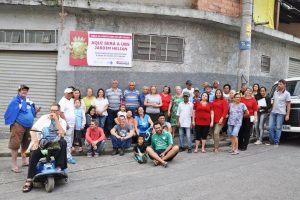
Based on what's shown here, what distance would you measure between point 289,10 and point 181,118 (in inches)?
410

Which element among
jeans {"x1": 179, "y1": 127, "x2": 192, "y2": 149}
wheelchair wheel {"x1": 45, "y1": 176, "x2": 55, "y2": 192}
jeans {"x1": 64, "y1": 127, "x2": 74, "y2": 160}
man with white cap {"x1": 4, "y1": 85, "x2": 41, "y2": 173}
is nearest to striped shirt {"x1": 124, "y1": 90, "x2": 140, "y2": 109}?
jeans {"x1": 179, "y1": 127, "x2": 192, "y2": 149}

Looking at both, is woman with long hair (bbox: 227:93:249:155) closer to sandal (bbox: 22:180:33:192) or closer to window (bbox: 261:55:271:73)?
sandal (bbox: 22:180:33:192)

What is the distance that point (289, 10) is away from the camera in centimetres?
1738

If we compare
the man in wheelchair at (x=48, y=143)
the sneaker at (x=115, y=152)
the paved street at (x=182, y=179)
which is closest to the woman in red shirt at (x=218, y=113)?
the paved street at (x=182, y=179)

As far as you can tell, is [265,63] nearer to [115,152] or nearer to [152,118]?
[152,118]

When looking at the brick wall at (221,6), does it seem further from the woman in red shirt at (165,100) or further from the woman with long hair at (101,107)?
the woman with long hair at (101,107)

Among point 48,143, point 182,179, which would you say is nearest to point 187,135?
point 182,179

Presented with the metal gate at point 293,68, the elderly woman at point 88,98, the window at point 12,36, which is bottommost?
the elderly woman at point 88,98

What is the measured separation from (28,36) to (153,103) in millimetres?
4389

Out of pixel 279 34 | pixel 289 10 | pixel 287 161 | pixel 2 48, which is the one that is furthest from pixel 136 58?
pixel 289 10

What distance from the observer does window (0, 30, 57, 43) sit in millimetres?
11445

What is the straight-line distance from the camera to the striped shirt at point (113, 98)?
34.9 feet

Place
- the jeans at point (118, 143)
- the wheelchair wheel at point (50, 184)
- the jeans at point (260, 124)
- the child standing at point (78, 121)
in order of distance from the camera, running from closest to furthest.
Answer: the wheelchair wheel at point (50, 184)
the child standing at point (78, 121)
the jeans at point (118, 143)
the jeans at point (260, 124)

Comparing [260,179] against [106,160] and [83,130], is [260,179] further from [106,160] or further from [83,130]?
[83,130]
